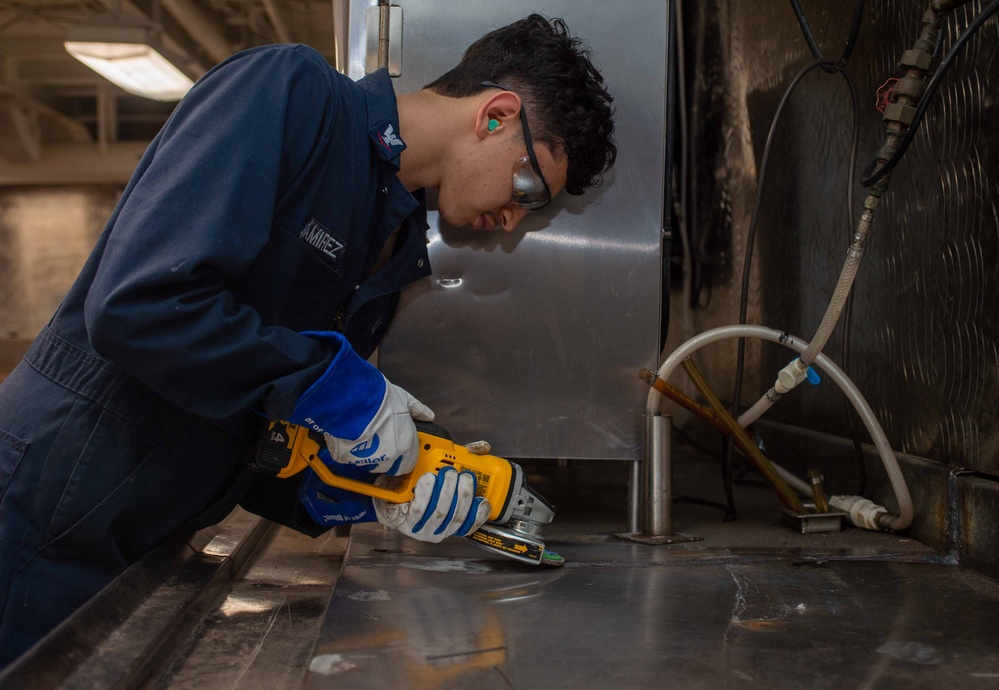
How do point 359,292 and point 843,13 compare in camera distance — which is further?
point 843,13

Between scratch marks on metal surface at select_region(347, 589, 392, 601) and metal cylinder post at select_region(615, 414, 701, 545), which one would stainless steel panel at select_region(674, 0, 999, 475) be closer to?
metal cylinder post at select_region(615, 414, 701, 545)

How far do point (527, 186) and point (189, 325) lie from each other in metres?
0.59

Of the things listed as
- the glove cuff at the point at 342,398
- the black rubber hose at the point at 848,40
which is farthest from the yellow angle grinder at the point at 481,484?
the black rubber hose at the point at 848,40

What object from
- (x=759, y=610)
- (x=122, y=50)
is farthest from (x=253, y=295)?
(x=122, y=50)

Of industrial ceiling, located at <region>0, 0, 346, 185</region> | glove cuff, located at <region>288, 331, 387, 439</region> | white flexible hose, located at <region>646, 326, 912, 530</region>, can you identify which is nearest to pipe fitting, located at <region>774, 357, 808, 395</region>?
white flexible hose, located at <region>646, 326, 912, 530</region>

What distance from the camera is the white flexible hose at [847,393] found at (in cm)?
131

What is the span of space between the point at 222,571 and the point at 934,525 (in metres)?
1.14

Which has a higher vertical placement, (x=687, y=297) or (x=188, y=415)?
(x=687, y=297)

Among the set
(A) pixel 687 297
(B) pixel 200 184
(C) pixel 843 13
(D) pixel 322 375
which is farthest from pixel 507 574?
(A) pixel 687 297

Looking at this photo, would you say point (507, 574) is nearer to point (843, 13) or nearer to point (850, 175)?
point (850, 175)

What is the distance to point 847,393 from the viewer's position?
53.1 inches

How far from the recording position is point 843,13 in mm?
1589

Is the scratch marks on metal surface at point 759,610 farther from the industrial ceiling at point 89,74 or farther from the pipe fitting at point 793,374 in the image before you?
the industrial ceiling at point 89,74

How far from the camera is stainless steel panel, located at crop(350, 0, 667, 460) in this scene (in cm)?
141
